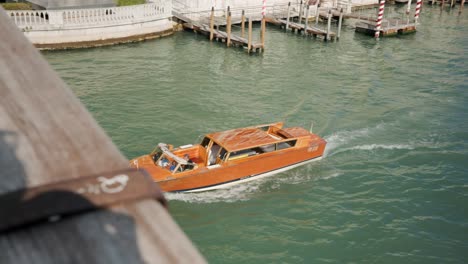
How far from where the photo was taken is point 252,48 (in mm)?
26609

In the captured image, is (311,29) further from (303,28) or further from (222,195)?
(222,195)

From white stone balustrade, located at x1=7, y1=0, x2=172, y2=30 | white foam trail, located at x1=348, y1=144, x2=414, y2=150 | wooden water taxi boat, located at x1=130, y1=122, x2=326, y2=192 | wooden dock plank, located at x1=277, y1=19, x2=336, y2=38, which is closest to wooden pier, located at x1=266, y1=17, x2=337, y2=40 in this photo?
wooden dock plank, located at x1=277, y1=19, x2=336, y2=38

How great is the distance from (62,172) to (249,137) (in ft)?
42.5

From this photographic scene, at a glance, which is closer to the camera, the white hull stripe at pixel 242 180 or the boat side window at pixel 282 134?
the white hull stripe at pixel 242 180

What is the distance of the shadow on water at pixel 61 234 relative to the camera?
90 cm

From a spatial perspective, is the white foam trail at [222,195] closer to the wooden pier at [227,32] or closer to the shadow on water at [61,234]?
the shadow on water at [61,234]

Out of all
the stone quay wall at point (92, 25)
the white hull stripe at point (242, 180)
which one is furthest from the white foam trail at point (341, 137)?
the stone quay wall at point (92, 25)

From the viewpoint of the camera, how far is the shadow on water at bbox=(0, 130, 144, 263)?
0.90 m

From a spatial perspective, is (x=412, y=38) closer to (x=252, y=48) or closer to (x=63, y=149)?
(x=252, y=48)

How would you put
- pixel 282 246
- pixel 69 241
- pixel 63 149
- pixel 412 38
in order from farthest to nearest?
→ pixel 412 38, pixel 282 246, pixel 63 149, pixel 69 241

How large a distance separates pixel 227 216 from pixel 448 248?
497cm

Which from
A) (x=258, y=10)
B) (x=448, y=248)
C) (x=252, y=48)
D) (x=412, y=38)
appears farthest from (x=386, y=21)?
(x=448, y=248)

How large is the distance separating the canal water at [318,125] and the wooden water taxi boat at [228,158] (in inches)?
13.2

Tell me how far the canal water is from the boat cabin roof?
107 centimetres
